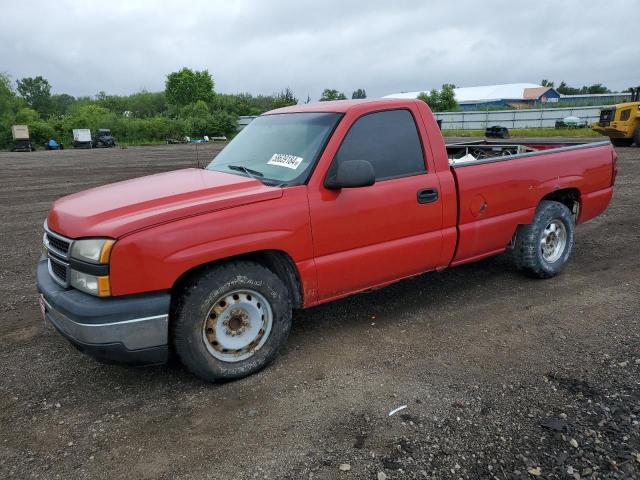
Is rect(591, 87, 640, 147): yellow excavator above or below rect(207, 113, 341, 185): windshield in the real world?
above

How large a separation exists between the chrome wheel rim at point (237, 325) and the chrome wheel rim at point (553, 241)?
124 inches

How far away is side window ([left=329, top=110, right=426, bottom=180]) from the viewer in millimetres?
3766

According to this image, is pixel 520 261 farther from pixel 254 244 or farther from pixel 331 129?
pixel 254 244

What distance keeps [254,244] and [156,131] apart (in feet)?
202

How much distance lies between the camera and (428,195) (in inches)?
157

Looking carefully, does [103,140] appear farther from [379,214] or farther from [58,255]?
[379,214]

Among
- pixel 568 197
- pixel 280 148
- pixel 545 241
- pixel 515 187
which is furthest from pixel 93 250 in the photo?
pixel 568 197

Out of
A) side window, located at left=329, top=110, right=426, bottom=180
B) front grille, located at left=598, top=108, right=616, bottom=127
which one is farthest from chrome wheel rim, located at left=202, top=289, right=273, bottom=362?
front grille, located at left=598, top=108, right=616, bottom=127

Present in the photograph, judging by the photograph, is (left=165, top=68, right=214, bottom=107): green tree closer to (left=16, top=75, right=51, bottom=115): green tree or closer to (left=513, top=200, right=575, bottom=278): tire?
(left=16, top=75, right=51, bottom=115): green tree

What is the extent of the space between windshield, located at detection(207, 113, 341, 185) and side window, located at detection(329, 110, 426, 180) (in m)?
0.20

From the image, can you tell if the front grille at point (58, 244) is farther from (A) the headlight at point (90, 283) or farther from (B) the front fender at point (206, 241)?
(B) the front fender at point (206, 241)

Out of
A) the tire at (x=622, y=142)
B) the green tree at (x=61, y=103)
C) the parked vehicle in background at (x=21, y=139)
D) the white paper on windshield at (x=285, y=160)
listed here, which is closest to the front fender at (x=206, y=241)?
the white paper on windshield at (x=285, y=160)

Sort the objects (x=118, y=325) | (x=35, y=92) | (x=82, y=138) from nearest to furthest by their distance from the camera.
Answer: (x=118, y=325) < (x=82, y=138) < (x=35, y=92)

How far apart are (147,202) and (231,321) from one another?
0.95 m
